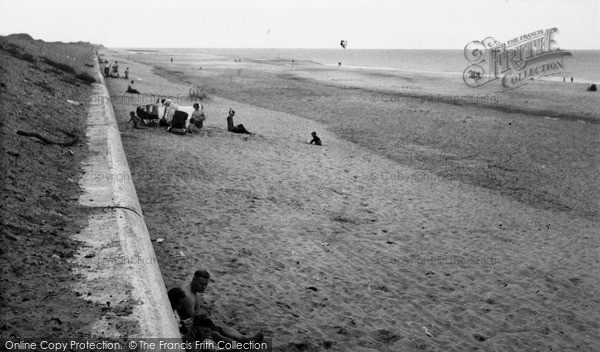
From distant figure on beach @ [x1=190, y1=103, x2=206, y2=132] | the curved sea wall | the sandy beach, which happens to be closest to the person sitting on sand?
the curved sea wall

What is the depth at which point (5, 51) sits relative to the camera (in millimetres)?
20359

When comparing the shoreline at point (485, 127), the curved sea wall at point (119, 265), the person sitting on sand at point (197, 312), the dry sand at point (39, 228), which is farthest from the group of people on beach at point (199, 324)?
the shoreline at point (485, 127)

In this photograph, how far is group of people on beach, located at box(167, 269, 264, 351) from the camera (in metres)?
4.48

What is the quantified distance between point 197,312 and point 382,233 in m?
4.29

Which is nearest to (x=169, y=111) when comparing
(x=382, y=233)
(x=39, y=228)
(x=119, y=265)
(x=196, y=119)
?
(x=196, y=119)

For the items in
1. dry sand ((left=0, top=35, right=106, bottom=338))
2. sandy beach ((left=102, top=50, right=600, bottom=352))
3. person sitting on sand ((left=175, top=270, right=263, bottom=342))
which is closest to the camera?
dry sand ((left=0, top=35, right=106, bottom=338))

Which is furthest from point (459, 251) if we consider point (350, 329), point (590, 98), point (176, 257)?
point (590, 98)

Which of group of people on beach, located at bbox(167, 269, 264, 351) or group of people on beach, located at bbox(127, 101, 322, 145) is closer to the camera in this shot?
group of people on beach, located at bbox(167, 269, 264, 351)

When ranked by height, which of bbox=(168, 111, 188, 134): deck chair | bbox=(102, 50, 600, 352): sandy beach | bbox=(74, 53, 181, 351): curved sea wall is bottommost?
bbox=(102, 50, 600, 352): sandy beach

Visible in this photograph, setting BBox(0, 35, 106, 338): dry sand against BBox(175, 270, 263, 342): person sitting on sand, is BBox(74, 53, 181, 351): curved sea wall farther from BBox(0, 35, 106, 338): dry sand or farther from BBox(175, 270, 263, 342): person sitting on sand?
BBox(175, 270, 263, 342): person sitting on sand

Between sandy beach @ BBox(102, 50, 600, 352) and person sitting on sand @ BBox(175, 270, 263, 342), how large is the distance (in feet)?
1.57

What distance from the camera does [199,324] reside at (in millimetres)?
4605

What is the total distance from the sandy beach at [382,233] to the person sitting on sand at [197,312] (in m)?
0.48

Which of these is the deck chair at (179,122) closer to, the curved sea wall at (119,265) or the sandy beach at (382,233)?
the sandy beach at (382,233)
